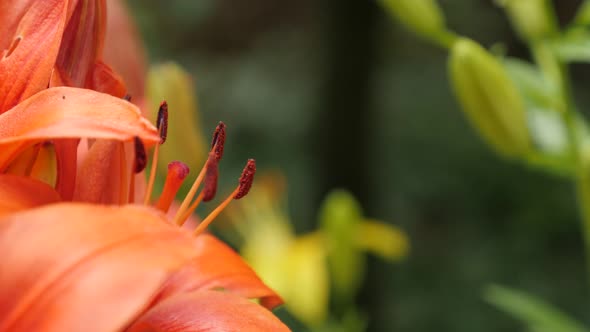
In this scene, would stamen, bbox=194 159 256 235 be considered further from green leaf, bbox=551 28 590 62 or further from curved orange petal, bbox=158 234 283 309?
green leaf, bbox=551 28 590 62

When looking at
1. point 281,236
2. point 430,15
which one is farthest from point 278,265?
point 430,15

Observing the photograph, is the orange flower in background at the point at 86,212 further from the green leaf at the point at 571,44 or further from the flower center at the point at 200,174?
the green leaf at the point at 571,44

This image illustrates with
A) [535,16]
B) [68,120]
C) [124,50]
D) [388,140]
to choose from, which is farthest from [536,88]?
[388,140]

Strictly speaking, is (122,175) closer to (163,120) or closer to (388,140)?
(163,120)

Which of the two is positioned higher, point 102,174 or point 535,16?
point 535,16

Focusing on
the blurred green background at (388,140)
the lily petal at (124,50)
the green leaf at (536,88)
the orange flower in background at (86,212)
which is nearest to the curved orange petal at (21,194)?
the orange flower in background at (86,212)

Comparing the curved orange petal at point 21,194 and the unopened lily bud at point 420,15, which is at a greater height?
the unopened lily bud at point 420,15

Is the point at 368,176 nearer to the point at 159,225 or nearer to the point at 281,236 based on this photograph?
the point at 281,236
